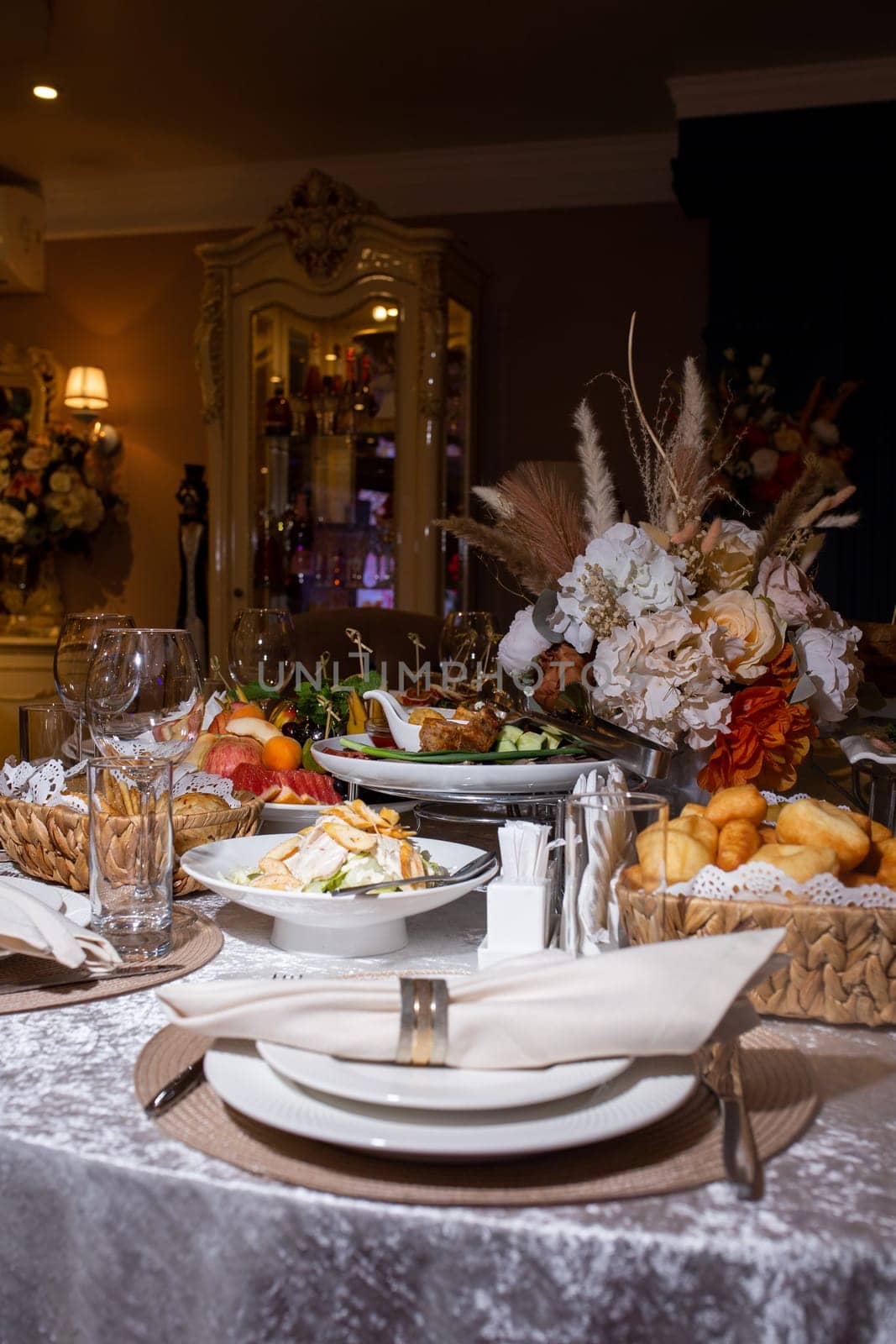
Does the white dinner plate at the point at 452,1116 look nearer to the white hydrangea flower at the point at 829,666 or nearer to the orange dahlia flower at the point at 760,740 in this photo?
the orange dahlia flower at the point at 760,740

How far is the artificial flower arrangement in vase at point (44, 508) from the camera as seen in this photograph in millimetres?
4754

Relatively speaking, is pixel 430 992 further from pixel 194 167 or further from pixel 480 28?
pixel 194 167

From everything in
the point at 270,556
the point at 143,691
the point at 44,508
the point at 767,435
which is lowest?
the point at 143,691

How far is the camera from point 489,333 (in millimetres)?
4648

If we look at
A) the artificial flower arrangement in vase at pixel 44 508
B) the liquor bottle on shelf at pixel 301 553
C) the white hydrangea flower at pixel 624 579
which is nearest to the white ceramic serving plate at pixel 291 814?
the white hydrangea flower at pixel 624 579

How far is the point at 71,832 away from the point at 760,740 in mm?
591

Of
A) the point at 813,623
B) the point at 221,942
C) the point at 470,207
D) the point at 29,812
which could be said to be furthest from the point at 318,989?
the point at 470,207

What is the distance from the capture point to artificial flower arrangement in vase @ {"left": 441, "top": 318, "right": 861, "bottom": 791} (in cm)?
104

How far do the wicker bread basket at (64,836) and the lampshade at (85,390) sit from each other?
4224 millimetres

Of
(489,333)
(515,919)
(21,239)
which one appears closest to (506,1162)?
(515,919)

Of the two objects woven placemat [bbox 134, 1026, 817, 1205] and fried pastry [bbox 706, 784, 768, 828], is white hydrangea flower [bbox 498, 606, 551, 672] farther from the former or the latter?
woven placemat [bbox 134, 1026, 817, 1205]

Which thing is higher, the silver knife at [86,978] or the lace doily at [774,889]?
the lace doily at [774,889]

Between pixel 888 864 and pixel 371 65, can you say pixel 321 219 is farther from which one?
pixel 888 864

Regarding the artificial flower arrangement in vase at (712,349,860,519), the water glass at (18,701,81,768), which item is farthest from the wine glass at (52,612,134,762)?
the artificial flower arrangement in vase at (712,349,860,519)
